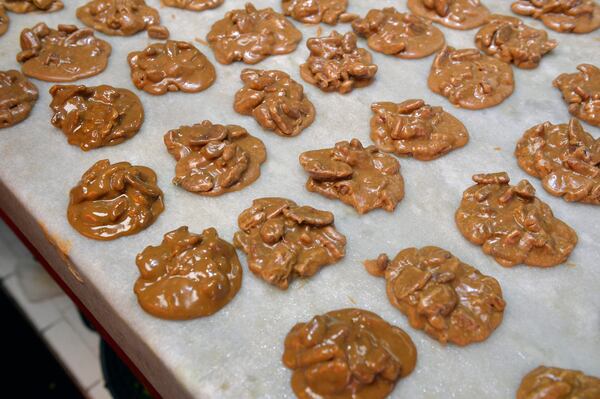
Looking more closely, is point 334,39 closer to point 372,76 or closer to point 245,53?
point 372,76

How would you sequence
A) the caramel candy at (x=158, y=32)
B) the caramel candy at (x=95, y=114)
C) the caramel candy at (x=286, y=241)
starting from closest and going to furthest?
the caramel candy at (x=286, y=241)
the caramel candy at (x=95, y=114)
the caramel candy at (x=158, y=32)

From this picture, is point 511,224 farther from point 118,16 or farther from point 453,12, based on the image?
point 118,16

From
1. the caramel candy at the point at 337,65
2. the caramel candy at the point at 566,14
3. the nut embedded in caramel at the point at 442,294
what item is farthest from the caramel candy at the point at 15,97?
the caramel candy at the point at 566,14

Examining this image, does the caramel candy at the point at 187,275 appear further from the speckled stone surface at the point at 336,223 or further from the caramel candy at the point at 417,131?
the caramel candy at the point at 417,131

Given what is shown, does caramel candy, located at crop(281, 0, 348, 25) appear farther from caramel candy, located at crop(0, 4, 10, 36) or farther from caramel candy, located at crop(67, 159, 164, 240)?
caramel candy, located at crop(0, 4, 10, 36)

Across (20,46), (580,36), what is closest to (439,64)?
(580,36)

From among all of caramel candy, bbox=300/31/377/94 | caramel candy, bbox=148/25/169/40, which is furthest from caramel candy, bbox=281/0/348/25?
caramel candy, bbox=148/25/169/40

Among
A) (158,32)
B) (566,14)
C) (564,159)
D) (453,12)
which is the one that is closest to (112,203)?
(158,32)
